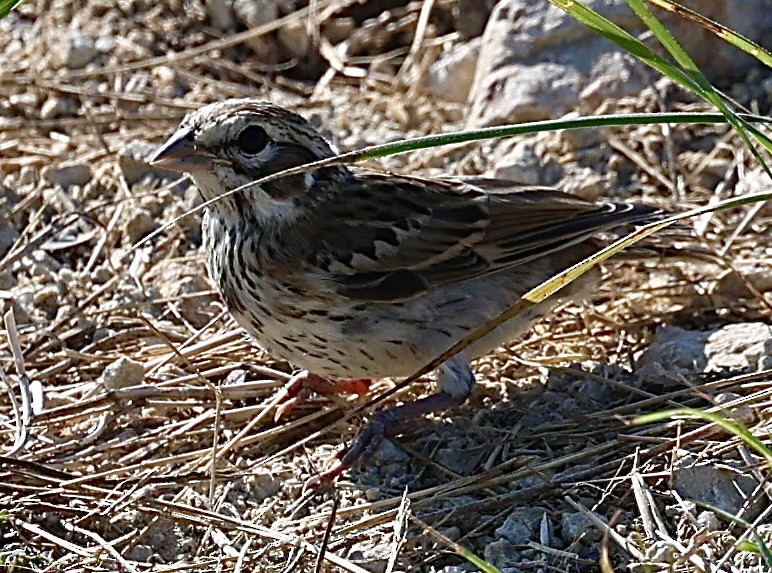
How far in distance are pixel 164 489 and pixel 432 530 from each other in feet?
3.42

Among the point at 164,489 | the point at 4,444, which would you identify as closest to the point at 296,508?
the point at 164,489

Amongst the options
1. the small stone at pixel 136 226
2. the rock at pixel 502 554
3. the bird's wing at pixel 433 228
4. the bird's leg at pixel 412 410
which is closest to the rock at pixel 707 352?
the bird's wing at pixel 433 228

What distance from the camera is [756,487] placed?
160 inches

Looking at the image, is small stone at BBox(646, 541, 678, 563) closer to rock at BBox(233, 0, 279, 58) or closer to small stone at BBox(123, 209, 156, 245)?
small stone at BBox(123, 209, 156, 245)

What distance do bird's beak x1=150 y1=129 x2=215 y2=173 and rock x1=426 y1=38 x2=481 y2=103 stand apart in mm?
2486

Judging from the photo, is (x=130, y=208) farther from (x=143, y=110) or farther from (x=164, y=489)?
(x=164, y=489)

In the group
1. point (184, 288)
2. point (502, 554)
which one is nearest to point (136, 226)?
point (184, 288)

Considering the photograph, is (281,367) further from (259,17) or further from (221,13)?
(221,13)

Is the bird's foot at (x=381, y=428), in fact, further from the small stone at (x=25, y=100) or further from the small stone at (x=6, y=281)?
the small stone at (x=25, y=100)

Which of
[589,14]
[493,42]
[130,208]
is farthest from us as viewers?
[493,42]

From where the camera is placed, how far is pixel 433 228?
4949mm

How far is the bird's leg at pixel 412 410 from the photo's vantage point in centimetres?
→ 466

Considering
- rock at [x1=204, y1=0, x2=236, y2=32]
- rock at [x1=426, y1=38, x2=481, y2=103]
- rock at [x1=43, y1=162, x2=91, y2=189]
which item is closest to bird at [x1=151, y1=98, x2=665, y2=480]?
rock at [x1=43, y1=162, x2=91, y2=189]

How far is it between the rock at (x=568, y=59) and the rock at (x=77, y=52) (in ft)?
6.67
